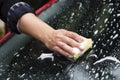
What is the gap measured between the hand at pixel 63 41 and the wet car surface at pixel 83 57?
0.03 meters

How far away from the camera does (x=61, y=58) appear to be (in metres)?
1.07

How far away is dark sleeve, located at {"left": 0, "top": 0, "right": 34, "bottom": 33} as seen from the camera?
3.75ft

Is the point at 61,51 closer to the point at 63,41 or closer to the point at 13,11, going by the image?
the point at 63,41

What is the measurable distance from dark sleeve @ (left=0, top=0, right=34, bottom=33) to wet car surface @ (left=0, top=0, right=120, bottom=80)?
11 centimetres

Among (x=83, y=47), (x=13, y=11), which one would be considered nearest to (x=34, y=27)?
(x=13, y=11)

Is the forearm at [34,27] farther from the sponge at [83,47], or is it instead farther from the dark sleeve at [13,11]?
the sponge at [83,47]

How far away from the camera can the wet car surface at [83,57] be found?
1.01m

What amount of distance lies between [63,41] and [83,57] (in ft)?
0.30

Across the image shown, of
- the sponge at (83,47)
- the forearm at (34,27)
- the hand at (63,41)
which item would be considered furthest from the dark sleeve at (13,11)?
the sponge at (83,47)

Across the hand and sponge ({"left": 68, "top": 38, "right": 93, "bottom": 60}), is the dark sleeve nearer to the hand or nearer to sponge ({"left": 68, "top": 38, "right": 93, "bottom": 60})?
the hand

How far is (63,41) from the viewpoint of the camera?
1075mm

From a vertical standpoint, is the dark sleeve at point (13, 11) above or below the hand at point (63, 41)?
above

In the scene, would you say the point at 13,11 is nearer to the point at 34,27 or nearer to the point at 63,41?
the point at 34,27

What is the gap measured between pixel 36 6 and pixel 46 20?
0.20 meters
